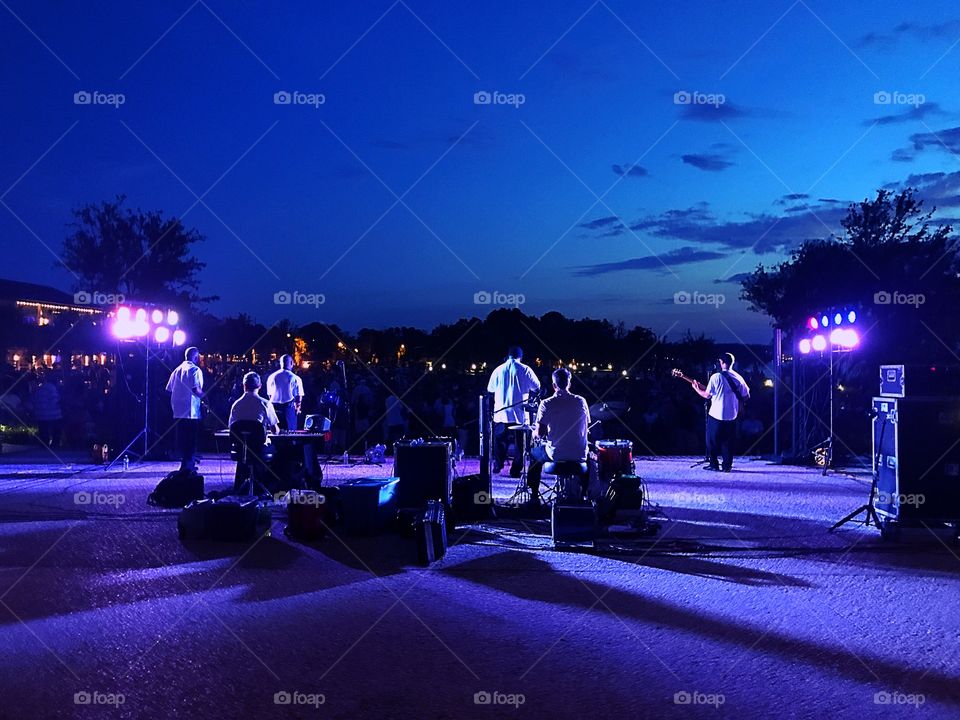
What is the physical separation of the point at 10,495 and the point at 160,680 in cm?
867

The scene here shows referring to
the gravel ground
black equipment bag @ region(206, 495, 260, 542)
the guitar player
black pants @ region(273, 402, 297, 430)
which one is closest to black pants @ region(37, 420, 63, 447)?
black pants @ region(273, 402, 297, 430)

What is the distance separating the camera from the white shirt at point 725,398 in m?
14.3

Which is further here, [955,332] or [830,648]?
[955,332]

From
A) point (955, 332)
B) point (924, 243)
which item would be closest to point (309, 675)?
point (955, 332)

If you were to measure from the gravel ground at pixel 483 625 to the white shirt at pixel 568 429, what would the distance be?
97 centimetres

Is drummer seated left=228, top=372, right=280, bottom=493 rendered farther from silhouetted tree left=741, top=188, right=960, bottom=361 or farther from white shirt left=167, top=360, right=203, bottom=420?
silhouetted tree left=741, top=188, right=960, bottom=361

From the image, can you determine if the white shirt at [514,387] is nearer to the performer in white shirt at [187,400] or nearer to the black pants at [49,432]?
the performer in white shirt at [187,400]

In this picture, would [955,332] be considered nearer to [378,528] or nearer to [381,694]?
[378,528]

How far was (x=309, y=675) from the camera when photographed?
4.75 metres

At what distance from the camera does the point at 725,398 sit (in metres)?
14.3

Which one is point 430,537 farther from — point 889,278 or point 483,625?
point 889,278

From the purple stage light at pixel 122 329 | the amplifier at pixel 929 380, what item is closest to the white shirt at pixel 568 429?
the amplifier at pixel 929 380

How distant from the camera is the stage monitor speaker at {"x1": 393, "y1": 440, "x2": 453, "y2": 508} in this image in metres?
9.60

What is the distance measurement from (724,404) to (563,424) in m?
5.87
